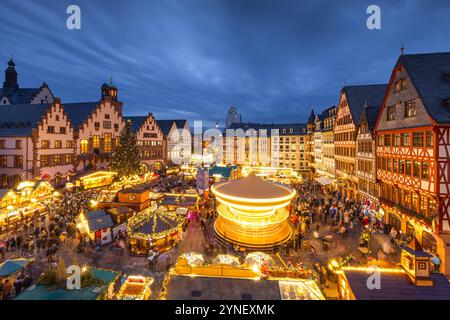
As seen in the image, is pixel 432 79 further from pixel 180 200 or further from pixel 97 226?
pixel 97 226

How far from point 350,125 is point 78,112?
46419mm

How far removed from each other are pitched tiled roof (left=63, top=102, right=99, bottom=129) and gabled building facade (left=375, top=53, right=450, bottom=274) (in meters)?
45.4

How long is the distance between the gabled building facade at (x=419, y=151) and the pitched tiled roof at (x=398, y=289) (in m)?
8.38

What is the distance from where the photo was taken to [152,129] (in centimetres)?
5444

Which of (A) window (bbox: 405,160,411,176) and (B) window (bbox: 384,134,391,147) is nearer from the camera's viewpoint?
(A) window (bbox: 405,160,411,176)

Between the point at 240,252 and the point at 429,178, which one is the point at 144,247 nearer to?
the point at 240,252

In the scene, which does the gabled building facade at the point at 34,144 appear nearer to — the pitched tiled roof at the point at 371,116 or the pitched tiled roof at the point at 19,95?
the pitched tiled roof at the point at 19,95

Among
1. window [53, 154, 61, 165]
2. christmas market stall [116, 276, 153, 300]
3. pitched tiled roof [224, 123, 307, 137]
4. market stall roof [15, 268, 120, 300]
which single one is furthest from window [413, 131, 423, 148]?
pitched tiled roof [224, 123, 307, 137]

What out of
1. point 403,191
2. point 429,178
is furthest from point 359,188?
point 429,178

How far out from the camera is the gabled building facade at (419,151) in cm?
1502

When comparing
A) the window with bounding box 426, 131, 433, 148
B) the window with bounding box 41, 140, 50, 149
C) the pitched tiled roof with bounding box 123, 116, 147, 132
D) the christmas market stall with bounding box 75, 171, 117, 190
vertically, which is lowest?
the christmas market stall with bounding box 75, 171, 117, 190

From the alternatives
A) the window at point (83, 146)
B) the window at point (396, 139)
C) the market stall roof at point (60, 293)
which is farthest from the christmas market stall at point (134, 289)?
the window at point (83, 146)

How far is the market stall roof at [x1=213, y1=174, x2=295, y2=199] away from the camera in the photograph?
601 inches

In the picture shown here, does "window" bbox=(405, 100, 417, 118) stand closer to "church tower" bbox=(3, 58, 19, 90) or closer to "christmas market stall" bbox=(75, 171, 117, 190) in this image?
"christmas market stall" bbox=(75, 171, 117, 190)
